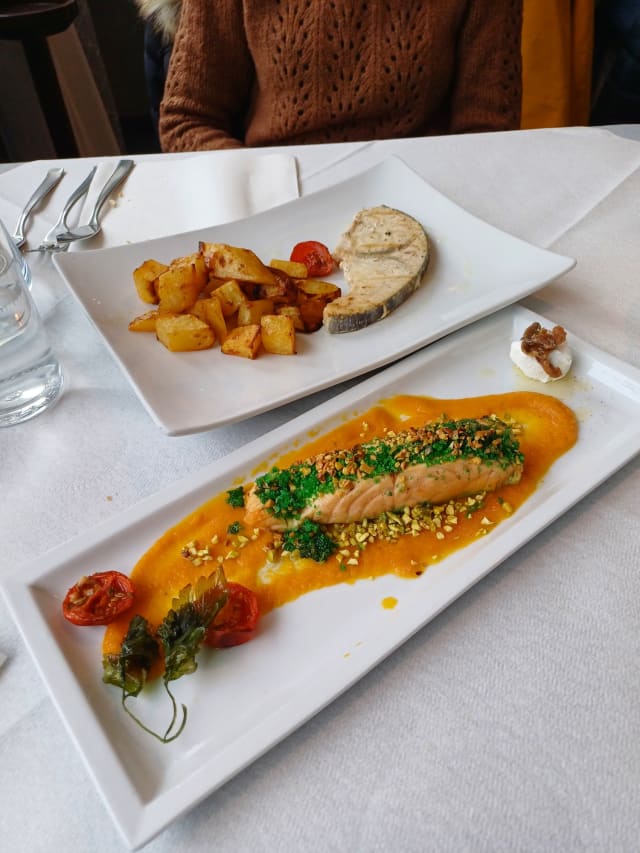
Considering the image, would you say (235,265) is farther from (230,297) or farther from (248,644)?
(248,644)

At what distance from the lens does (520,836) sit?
72 centimetres

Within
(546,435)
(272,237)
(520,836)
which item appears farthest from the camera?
(272,237)

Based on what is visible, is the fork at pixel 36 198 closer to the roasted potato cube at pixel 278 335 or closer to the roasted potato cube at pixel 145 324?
the roasted potato cube at pixel 145 324

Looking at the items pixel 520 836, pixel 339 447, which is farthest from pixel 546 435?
pixel 520 836

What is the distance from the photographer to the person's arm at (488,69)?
6.90ft

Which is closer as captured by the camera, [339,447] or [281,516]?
[281,516]

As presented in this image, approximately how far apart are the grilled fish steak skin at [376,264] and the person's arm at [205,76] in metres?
0.84

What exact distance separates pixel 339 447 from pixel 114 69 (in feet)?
15.1

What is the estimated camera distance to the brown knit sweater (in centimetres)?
204

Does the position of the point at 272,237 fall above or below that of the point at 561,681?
above

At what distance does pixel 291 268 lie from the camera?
147 cm

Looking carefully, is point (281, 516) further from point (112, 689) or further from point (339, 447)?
point (112, 689)

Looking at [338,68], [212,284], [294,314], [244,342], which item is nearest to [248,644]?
[244,342]

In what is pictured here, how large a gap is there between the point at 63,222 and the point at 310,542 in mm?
1219
